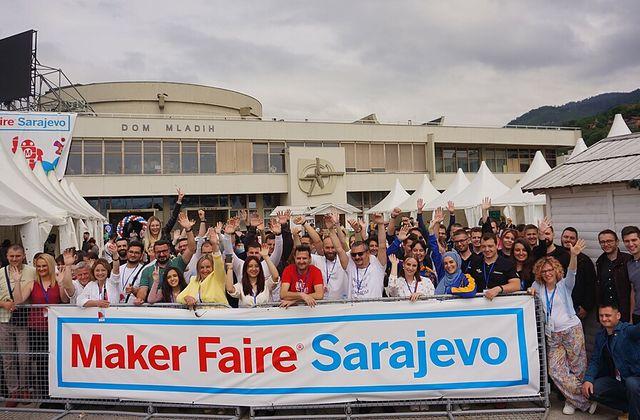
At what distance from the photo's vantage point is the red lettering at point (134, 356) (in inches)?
199

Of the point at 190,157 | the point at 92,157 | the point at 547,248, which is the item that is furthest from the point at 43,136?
the point at 547,248

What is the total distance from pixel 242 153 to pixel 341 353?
3031 centimetres

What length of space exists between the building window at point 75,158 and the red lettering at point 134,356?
2922 cm

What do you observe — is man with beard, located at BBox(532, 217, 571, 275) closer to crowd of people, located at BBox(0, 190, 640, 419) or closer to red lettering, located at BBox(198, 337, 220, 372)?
crowd of people, located at BBox(0, 190, 640, 419)

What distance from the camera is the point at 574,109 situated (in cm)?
13175

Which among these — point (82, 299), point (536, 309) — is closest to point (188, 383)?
point (82, 299)

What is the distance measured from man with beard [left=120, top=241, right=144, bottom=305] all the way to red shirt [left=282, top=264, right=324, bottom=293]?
181 centimetres

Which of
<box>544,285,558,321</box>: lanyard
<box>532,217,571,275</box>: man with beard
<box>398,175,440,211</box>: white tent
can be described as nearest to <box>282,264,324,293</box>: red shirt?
<box>544,285,558,321</box>: lanyard

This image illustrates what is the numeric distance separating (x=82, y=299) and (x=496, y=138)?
39.2m

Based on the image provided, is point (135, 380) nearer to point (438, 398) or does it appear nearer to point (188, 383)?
point (188, 383)

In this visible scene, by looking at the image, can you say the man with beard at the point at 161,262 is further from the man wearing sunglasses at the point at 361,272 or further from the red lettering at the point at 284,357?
the man wearing sunglasses at the point at 361,272

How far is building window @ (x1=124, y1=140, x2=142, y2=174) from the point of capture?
31.6 meters

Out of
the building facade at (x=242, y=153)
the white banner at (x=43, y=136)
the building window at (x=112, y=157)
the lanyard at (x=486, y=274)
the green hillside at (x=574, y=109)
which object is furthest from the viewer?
the green hillside at (x=574, y=109)

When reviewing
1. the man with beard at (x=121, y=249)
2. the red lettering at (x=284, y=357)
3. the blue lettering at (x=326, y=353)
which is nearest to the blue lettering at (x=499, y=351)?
the blue lettering at (x=326, y=353)
